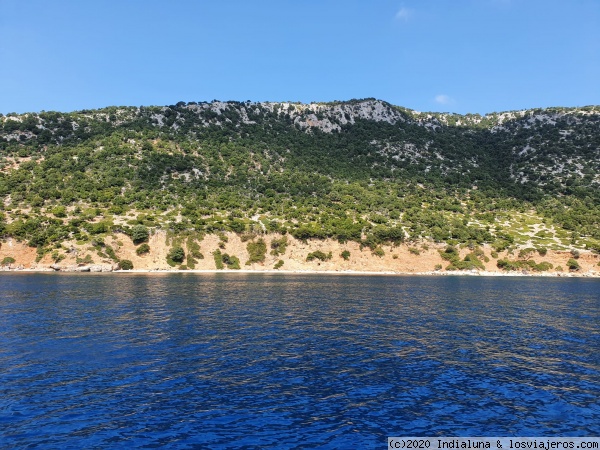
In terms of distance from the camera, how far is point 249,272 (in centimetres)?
8712

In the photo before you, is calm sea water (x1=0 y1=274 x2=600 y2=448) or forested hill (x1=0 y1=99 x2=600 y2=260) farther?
forested hill (x1=0 y1=99 x2=600 y2=260)

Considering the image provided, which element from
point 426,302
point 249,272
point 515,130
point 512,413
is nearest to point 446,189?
point 515,130

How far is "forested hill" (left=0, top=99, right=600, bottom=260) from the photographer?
339 ft

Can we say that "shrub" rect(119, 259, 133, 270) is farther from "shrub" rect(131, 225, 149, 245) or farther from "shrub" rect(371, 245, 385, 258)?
"shrub" rect(371, 245, 385, 258)

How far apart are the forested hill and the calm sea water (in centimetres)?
6469

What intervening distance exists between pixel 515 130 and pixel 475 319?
7586 inches

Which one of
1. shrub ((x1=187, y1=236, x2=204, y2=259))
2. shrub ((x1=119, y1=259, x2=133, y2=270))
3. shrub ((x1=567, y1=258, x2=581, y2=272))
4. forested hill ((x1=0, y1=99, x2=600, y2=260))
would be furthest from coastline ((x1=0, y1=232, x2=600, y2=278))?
forested hill ((x1=0, y1=99, x2=600, y2=260))

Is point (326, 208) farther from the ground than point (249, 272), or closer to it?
Answer: farther from the ground

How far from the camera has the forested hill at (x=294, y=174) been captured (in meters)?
103

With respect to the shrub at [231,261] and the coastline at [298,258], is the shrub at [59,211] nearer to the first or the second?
the coastline at [298,258]

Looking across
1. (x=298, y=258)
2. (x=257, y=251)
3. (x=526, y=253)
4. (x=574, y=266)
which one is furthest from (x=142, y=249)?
(x=574, y=266)

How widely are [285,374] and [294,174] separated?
126491 millimetres

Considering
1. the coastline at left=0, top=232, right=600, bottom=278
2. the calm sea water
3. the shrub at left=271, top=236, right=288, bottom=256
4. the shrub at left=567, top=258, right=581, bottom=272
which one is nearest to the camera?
the calm sea water

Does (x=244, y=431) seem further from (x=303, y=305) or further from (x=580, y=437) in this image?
(x=303, y=305)
